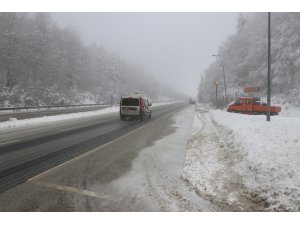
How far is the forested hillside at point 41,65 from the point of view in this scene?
37.2m

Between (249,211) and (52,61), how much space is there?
49.8 m

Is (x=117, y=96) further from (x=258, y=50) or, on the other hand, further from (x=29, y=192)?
(x=29, y=192)

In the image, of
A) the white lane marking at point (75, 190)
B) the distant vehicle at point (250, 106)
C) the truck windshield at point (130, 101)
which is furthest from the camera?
the distant vehicle at point (250, 106)

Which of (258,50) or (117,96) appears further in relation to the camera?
(117,96)

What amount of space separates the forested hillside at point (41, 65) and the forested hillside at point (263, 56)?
89.7 feet

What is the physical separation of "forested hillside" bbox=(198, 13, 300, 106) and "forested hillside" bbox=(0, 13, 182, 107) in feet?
89.7

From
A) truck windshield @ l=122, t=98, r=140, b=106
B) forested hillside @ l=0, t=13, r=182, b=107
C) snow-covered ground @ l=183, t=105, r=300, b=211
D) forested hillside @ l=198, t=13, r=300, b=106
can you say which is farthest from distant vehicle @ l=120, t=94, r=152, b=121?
forested hillside @ l=198, t=13, r=300, b=106

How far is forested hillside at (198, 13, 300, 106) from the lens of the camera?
3419 centimetres

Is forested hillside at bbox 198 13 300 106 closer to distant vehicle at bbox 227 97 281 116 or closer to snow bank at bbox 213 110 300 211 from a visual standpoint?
distant vehicle at bbox 227 97 281 116

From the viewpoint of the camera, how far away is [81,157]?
7.95 m

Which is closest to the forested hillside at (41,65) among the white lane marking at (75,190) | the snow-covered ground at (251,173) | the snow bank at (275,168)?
the white lane marking at (75,190)

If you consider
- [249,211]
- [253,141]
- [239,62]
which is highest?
[239,62]

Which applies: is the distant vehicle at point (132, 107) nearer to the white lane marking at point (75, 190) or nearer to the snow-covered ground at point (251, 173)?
the snow-covered ground at point (251, 173)

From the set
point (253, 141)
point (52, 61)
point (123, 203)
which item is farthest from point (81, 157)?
point (52, 61)
